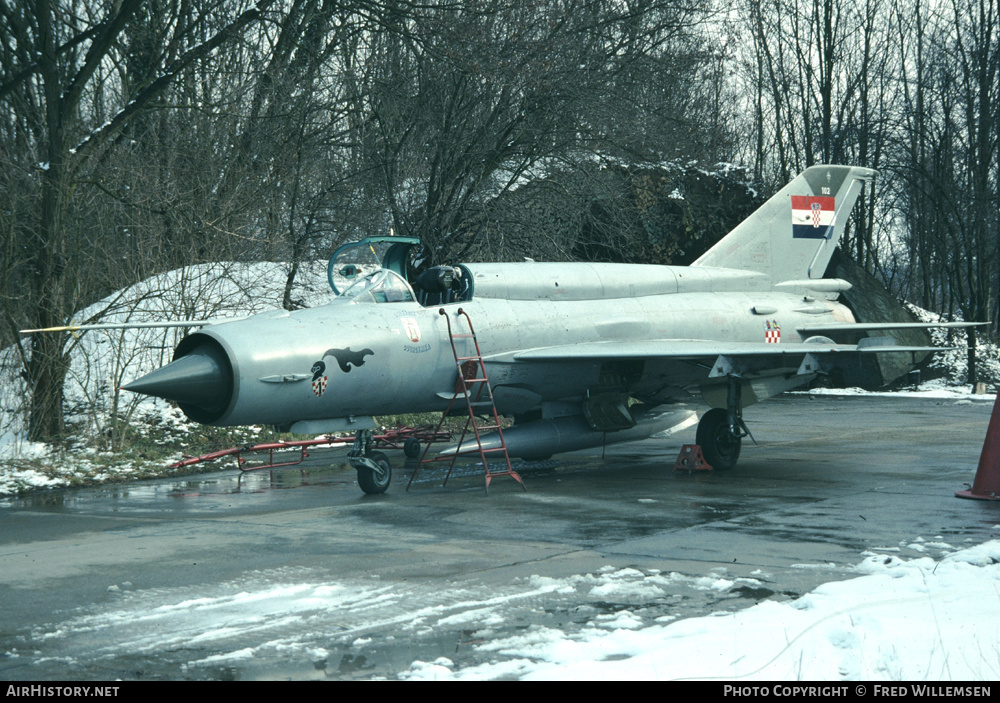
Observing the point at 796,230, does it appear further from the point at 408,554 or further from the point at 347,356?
the point at 408,554

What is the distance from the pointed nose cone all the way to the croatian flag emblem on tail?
29.8ft

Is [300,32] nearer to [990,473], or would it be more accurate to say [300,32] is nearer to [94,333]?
[94,333]

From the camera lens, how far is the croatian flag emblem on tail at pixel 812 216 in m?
14.7

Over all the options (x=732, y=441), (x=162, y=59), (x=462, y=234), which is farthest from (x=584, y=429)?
(x=162, y=59)

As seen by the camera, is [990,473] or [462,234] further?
[462,234]

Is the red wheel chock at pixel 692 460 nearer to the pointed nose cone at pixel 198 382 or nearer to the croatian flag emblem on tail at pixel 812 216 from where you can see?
the croatian flag emblem on tail at pixel 812 216

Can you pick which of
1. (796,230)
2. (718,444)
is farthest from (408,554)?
(796,230)

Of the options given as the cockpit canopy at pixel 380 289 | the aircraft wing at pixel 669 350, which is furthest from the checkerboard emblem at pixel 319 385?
the aircraft wing at pixel 669 350

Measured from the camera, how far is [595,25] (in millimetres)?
17812

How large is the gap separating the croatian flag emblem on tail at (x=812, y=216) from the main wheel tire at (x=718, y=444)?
13.3 ft

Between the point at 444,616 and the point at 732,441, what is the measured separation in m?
7.42

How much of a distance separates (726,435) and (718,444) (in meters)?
0.15

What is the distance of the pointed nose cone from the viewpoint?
8.66 m
